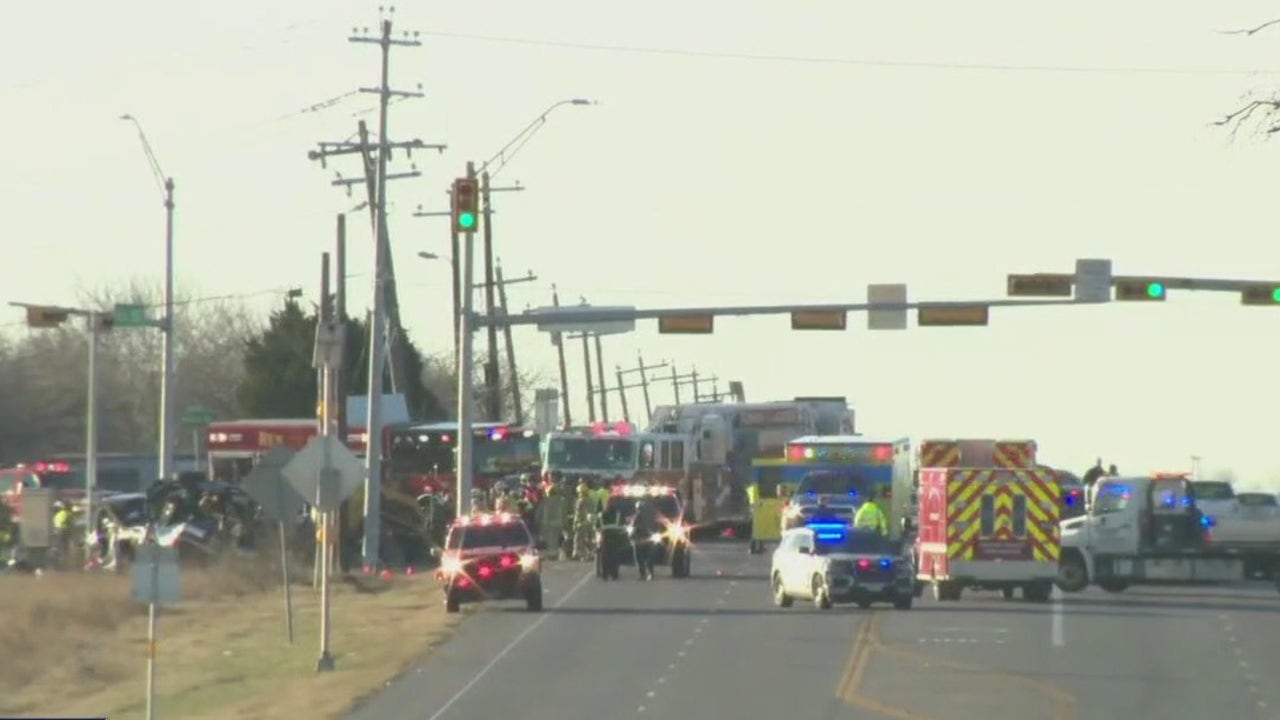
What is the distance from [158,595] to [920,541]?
21.4 m

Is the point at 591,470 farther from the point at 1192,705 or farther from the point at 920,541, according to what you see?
the point at 1192,705

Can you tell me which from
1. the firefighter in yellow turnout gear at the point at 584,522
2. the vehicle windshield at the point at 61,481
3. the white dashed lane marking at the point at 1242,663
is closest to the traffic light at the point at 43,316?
the firefighter in yellow turnout gear at the point at 584,522

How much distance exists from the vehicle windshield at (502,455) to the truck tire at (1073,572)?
24942 millimetres

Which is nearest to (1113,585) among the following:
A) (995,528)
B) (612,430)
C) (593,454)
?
(995,528)

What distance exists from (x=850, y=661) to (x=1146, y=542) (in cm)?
1401

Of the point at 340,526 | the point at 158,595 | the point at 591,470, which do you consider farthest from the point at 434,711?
the point at 591,470

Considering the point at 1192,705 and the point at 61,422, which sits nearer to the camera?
the point at 1192,705

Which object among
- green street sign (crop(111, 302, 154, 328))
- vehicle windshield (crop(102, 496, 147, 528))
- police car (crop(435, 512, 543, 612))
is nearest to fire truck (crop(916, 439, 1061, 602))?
police car (crop(435, 512, 543, 612))

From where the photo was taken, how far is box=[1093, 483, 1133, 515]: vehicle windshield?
4391 centimetres

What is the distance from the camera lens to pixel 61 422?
107250 mm

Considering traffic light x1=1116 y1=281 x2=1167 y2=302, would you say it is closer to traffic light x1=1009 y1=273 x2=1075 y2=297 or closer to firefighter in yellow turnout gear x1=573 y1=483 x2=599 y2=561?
traffic light x1=1009 y1=273 x2=1075 y2=297

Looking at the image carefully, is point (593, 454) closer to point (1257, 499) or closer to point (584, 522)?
point (584, 522)

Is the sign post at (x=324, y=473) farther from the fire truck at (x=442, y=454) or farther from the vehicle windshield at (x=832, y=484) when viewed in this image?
the fire truck at (x=442, y=454)

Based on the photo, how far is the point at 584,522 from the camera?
54.9 m
